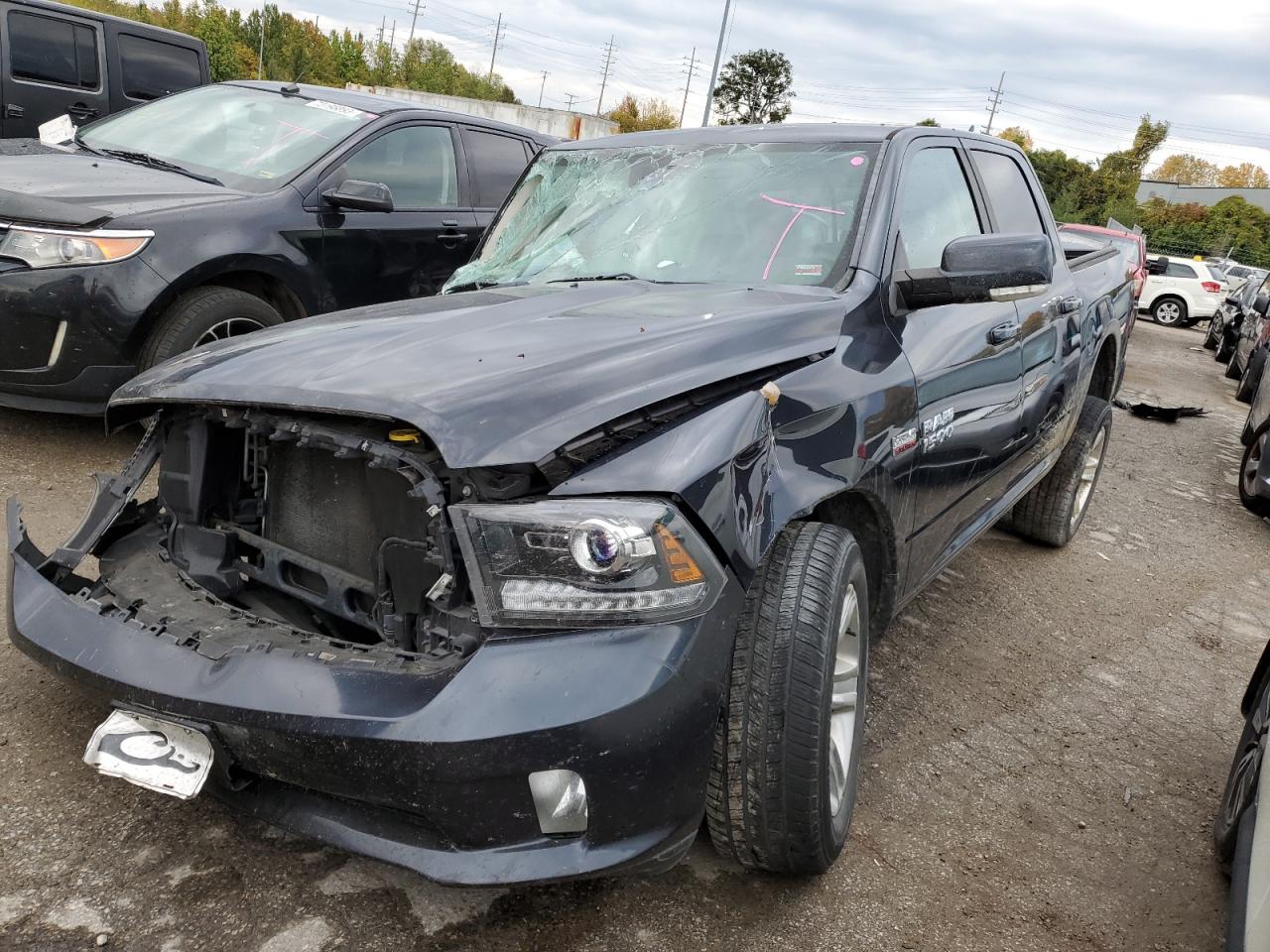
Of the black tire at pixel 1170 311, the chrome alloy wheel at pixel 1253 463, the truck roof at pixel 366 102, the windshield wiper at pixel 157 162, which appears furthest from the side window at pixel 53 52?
the black tire at pixel 1170 311

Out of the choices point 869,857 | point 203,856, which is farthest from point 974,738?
point 203,856

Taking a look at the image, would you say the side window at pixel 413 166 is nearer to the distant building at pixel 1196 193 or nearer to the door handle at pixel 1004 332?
the door handle at pixel 1004 332

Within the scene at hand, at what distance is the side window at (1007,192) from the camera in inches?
154

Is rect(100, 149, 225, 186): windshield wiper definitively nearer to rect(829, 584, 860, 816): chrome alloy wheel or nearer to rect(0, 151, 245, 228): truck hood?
rect(0, 151, 245, 228): truck hood

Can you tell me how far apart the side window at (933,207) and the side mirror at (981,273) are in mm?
192

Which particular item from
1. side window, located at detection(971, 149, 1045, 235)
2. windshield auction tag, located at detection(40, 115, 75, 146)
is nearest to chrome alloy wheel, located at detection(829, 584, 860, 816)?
side window, located at detection(971, 149, 1045, 235)

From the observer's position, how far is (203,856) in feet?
7.16

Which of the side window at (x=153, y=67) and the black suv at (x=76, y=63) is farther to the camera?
the side window at (x=153, y=67)

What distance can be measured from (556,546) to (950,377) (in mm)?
1593

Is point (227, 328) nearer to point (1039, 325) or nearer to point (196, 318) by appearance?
point (196, 318)

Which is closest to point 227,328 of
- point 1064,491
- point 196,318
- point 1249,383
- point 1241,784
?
point 196,318

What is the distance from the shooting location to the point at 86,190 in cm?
438

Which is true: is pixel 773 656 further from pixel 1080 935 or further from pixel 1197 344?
pixel 1197 344

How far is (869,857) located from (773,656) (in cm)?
75
